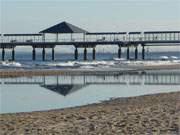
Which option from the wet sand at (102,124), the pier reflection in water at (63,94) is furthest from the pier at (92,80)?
the wet sand at (102,124)

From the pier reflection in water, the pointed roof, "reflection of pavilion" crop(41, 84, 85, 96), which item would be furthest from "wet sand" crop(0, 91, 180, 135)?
the pointed roof

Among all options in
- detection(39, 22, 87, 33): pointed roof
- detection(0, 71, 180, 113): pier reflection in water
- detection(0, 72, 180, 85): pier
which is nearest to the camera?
detection(0, 71, 180, 113): pier reflection in water

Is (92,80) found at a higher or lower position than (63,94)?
higher

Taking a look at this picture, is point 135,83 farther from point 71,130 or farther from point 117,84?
point 71,130

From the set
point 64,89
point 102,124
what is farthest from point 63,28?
point 102,124

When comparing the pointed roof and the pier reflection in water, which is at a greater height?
the pointed roof

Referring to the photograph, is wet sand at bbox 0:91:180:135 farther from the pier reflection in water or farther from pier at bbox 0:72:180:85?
pier at bbox 0:72:180:85

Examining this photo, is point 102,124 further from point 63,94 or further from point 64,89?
point 64,89

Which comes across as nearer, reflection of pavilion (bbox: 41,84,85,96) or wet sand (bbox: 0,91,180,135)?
wet sand (bbox: 0,91,180,135)

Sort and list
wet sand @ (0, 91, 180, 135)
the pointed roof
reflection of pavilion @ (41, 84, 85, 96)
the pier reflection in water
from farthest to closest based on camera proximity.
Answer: the pointed roof < reflection of pavilion @ (41, 84, 85, 96) < the pier reflection in water < wet sand @ (0, 91, 180, 135)

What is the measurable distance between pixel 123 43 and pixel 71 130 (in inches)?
2055

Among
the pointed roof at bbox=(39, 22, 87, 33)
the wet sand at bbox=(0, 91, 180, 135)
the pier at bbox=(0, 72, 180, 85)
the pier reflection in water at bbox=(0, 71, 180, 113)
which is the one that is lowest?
the pier reflection in water at bbox=(0, 71, 180, 113)

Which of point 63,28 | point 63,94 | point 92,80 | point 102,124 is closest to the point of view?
point 102,124

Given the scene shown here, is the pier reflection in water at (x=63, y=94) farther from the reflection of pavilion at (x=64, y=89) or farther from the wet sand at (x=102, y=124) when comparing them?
the wet sand at (x=102, y=124)
